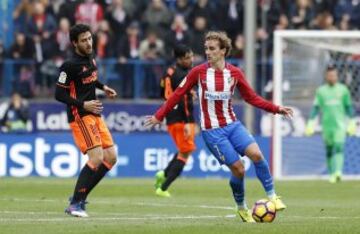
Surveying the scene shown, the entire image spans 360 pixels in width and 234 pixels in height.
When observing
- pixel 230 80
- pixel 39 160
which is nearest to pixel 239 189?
pixel 230 80

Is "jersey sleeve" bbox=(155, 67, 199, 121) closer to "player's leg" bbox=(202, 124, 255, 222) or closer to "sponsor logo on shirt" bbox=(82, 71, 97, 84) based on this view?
"player's leg" bbox=(202, 124, 255, 222)

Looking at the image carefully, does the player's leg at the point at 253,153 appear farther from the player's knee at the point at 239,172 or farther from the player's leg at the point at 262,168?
the player's knee at the point at 239,172

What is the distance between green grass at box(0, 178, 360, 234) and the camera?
1259cm

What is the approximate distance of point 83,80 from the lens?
14609 mm

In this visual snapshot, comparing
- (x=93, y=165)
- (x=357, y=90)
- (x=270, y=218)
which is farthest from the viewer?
(x=357, y=90)

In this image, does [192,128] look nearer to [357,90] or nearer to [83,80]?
[83,80]

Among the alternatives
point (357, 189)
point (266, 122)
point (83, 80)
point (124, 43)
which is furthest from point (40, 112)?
point (83, 80)

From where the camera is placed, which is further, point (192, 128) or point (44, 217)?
point (192, 128)

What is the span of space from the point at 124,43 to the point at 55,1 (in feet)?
7.26

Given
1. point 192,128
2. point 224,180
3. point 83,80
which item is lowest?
point 224,180

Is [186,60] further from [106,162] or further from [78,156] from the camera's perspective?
[78,156]

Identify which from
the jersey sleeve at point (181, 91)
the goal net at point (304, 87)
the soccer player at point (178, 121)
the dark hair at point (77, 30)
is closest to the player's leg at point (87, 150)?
the dark hair at point (77, 30)

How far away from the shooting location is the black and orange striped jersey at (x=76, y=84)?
14.4m

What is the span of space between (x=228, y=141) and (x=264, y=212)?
988mm
